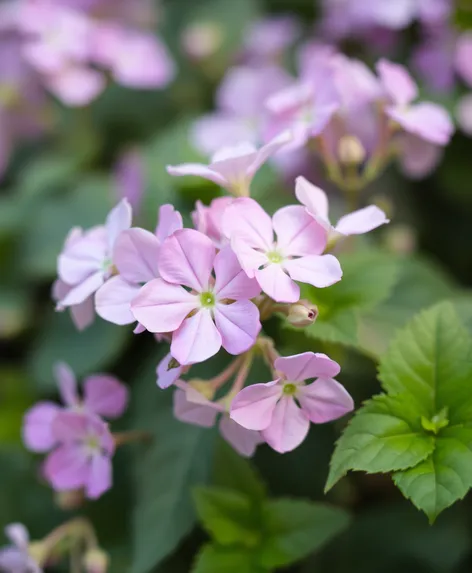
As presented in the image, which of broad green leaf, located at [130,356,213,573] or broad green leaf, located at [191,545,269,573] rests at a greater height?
broad green leaf, located at [130,356,213,573]

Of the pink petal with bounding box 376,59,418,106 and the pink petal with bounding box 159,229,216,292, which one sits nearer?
the pink petal with bounding box 159,229,216,292

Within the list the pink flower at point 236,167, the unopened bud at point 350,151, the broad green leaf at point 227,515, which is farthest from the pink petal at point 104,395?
the unopened bud at point 350,151

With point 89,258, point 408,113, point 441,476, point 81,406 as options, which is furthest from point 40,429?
point 408,113

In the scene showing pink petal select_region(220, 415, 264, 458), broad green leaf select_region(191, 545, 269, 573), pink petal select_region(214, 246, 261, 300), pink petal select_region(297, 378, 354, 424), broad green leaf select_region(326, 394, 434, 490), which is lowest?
broad green leaf select_region(191, 545, 269, 573)

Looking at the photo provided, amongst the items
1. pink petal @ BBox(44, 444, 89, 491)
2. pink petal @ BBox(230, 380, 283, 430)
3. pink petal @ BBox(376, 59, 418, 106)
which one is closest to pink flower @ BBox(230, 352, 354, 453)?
pink petal @ BBox(230, 380, 283, 430)

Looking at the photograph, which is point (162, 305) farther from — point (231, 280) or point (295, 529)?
point (295, 529)

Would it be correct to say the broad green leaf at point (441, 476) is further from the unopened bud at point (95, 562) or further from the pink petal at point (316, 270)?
the unopened bud at point (95, 562)

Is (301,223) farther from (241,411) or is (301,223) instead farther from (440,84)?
(440,84)

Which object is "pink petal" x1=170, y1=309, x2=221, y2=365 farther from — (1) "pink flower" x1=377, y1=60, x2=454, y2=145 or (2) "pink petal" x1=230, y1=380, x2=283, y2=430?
(1) "pink flower" x1=377, y1=60, x2=454, y2=145
